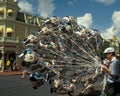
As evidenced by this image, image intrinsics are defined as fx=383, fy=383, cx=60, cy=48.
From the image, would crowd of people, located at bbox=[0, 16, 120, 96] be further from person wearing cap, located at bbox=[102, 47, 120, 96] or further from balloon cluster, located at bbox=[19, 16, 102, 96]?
person wearing cap, located at bbox=[102, 47, 120, 96]

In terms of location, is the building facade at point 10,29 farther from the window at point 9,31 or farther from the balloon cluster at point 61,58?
the balloon cluster at point 61,58

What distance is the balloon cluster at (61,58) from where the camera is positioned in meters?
10.8

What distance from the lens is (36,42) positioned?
11258 mm

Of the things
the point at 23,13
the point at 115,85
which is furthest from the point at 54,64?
the point at 23,13

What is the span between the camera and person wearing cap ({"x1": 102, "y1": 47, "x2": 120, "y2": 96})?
8.64 meters

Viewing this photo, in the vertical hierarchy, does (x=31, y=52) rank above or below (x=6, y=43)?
below

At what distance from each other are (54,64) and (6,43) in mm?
43818

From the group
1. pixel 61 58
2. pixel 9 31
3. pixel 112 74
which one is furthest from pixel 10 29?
pixel 112 74

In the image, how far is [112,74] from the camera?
860 cm

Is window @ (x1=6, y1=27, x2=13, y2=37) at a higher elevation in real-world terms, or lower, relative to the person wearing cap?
higher

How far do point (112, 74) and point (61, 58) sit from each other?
2.77 m

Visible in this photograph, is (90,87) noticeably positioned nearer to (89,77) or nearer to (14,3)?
(89,77)

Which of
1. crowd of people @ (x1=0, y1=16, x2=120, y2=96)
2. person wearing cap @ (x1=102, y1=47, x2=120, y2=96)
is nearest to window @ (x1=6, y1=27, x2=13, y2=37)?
crowd of people @ (x1=0, y1=16, x2=120, y2=96)

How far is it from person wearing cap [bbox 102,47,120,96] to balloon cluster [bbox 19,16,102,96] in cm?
136
